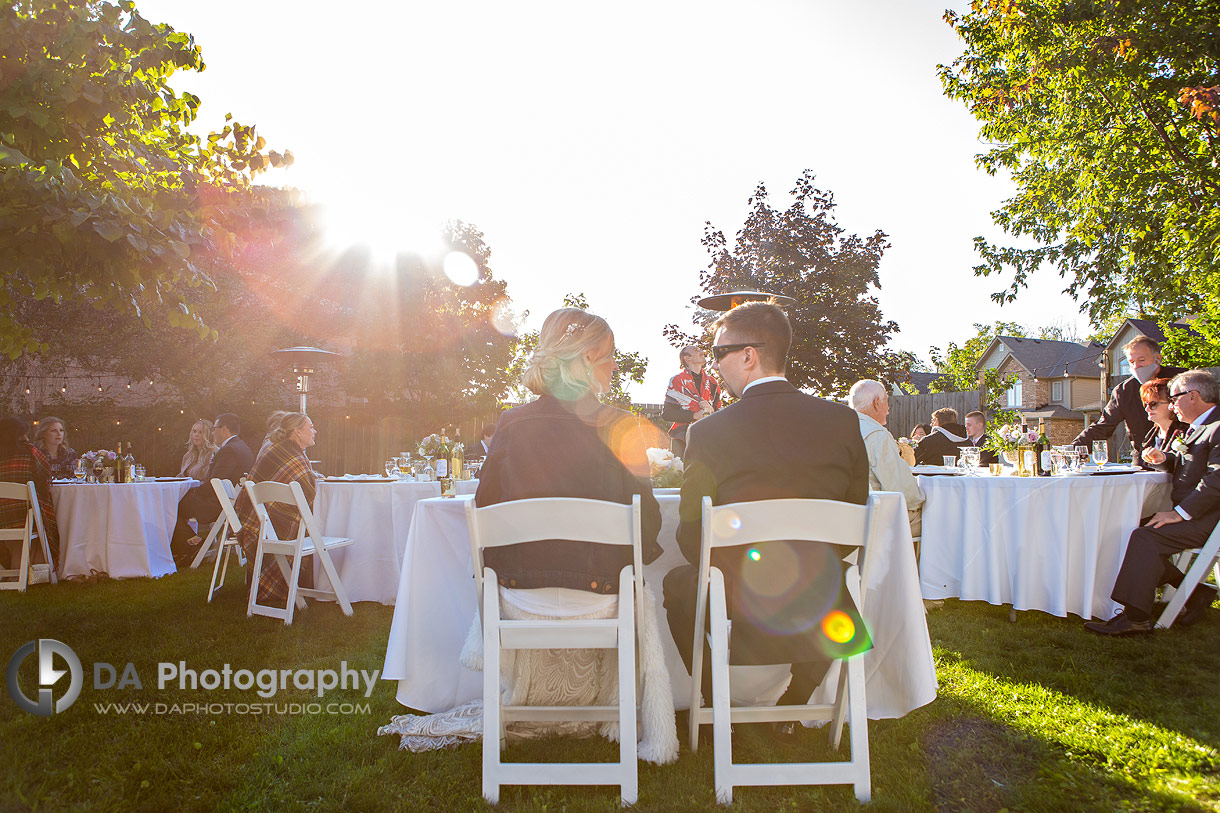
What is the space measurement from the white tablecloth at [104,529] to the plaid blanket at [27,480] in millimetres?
167

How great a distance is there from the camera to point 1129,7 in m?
9.30

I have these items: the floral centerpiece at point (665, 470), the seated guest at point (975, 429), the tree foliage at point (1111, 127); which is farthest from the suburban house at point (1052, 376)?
the floral centerpiece at point (665, 470)

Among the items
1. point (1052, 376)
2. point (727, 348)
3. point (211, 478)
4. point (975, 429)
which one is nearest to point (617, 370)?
point (975, 429)

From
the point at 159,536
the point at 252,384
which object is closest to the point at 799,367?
A: the point at 252,384

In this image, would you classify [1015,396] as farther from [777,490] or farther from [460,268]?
[777,490]

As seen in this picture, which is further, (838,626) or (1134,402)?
(1134,402)

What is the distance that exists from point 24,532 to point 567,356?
569 centimetres

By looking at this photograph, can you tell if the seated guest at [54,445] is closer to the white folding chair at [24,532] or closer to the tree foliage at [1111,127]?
the white folding chair at [24,532]

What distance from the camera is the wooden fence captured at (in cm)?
2145

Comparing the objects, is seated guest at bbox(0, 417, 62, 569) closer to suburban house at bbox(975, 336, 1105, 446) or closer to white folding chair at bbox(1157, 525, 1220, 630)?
white folding chair at bbox(1157, 525, 1220, 630)

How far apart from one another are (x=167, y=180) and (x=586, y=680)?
444cm

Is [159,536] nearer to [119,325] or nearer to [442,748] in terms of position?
[442,748]

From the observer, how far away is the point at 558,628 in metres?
2.26

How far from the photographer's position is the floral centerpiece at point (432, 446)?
542cm
